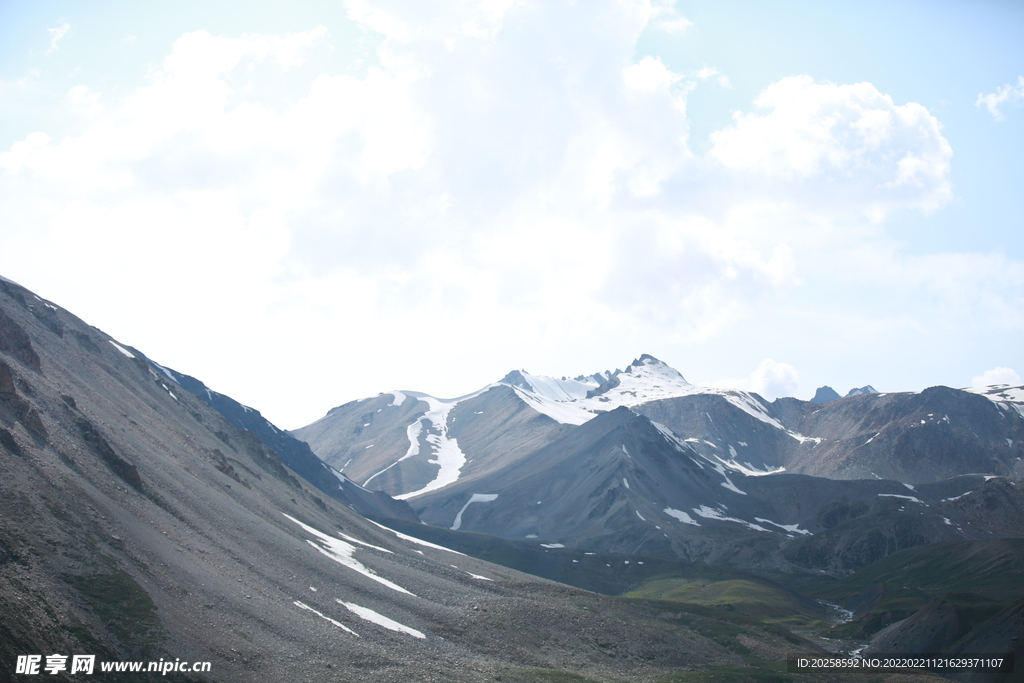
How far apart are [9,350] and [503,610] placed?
204ft

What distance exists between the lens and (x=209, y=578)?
202ft

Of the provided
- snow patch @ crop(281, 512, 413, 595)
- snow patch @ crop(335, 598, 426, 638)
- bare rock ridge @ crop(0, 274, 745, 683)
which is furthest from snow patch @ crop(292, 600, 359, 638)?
snow patch @ crop(281, 512, 413, 595)

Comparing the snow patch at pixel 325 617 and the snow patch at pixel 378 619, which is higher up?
the snow patch at pixel 325 617

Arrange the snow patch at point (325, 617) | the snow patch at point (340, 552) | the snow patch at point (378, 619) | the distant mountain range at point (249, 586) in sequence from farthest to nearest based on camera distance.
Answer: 1. the snow patch at point (340, 552)
2. the snow patch at point (378, 619)
3. the snow patch at point (325, 617)
4. the distant mountain range at point (249, 586)

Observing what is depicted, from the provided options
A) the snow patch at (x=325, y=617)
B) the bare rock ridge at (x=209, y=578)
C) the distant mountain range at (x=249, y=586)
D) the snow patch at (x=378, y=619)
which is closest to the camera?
the bare rock ridge at (x=209, y=578)

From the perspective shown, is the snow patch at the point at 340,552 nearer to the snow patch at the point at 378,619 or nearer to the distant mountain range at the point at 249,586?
the distant mountain range at the point at 249,586

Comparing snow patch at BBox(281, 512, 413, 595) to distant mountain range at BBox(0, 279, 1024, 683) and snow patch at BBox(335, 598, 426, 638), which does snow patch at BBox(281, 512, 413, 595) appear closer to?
distant mountain range at BBox(0, 279, 1024, 683)

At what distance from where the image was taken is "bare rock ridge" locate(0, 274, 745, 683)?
163 feet

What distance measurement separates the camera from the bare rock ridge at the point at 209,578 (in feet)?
163

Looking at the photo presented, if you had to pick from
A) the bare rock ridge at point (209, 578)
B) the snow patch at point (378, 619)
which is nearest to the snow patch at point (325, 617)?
the bare rock ridge at point (209, 578)

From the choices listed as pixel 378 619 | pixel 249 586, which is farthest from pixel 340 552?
pixel 249 586

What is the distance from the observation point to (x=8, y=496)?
177ft

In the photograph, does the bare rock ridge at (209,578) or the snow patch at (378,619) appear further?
the snow patch at (378,619)

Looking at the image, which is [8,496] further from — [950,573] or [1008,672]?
[950,573]
